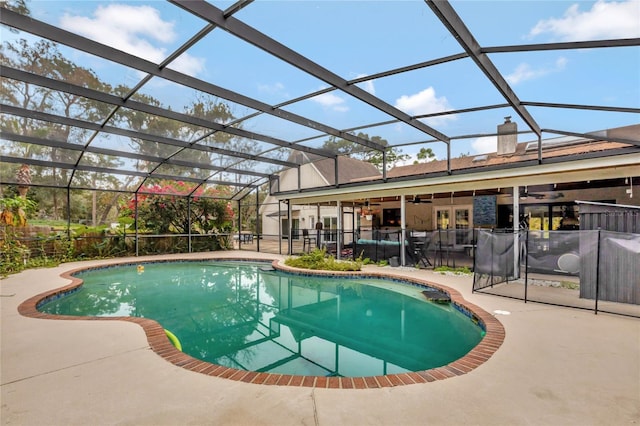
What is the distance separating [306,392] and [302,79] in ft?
15.8

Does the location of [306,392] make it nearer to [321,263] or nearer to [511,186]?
[321,263]

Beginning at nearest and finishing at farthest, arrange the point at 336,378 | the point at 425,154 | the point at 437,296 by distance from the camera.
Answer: the point at 336,378 < the point at 437,296 < the point at 425,154

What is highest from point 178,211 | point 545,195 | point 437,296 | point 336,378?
point 545,195

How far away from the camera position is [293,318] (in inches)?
220

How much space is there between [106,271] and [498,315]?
11.3 m

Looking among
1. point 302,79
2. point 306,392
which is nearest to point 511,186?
point 302,79

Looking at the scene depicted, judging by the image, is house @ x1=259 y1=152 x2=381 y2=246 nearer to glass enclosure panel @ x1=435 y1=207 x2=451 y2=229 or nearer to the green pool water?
glass enclosure panel @ x1=435 y1=207 x2=451 y2=229

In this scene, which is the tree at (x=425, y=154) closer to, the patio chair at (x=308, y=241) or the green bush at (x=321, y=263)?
the patio chair at (x=308, y=241)

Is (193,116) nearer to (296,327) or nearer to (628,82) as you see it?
(296,327)

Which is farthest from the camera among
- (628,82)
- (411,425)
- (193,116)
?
(193,116)

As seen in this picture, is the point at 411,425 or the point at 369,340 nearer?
the point at 411,425

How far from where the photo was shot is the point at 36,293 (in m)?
6.04

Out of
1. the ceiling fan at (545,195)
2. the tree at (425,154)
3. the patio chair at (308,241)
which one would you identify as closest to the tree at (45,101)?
the patio chair at (308,241)

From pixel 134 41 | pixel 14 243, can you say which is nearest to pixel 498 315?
pixel 134 41
